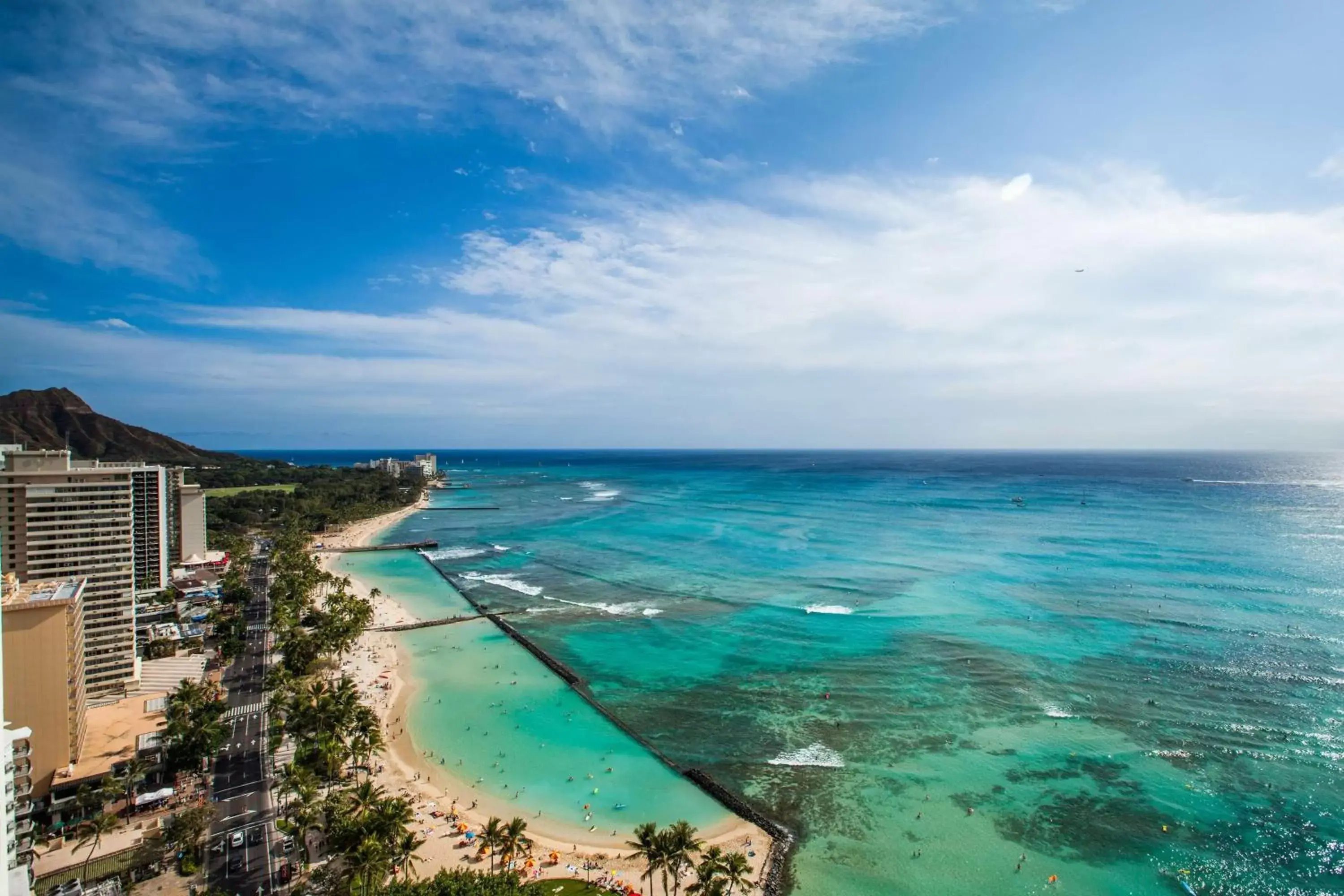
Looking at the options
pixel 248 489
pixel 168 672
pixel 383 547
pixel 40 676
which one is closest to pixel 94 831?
pixel 40 676

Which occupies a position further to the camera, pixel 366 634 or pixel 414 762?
pixel 366 634

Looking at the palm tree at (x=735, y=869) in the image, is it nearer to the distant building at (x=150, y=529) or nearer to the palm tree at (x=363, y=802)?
the palm tree at (x=363, y=802)

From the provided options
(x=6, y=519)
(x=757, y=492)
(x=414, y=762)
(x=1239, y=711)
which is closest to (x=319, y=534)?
(x=6, y=519)

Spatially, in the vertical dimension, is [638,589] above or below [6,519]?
below

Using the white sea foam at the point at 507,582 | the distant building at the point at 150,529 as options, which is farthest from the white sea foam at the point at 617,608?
the distant building at the point at 150,529

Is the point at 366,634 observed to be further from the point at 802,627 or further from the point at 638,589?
the point at 802,627

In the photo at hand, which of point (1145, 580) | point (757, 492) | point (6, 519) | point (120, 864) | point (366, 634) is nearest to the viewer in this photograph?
point (120, 864)
